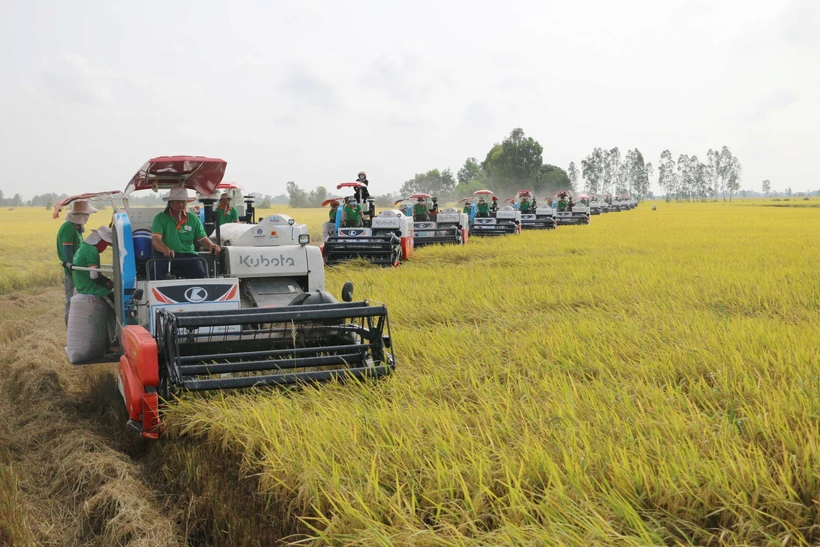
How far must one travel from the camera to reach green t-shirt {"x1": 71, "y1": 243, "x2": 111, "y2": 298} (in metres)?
5.95

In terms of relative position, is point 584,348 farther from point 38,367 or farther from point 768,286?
point 38,367

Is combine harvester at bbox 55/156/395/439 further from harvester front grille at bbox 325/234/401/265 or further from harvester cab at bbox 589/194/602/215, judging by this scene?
harvester cab at bbox 589/194/602/215

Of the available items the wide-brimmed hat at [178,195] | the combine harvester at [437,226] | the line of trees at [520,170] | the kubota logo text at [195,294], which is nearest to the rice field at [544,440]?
the kubota logo text at [195,294]

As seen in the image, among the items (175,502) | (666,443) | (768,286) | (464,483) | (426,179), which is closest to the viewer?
(464,483)

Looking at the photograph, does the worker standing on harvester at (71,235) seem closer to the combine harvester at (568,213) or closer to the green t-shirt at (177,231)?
the green t-shirt at (177,231)

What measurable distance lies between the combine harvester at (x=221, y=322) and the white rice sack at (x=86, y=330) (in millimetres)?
348

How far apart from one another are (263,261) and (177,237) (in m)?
0.81

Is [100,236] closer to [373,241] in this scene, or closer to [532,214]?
[373,241]

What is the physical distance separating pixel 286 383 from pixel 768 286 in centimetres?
613

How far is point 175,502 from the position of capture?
11.0 ft

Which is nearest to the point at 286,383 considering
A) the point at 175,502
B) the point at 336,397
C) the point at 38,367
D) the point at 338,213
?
the point at 336,397

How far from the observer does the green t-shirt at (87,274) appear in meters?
5.95

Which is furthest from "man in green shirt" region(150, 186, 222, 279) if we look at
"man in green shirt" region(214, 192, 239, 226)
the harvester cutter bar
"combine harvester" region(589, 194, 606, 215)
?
"combine harvester" region(589, 194, 606, 215)

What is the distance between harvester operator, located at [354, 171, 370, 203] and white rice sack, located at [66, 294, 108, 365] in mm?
9247
